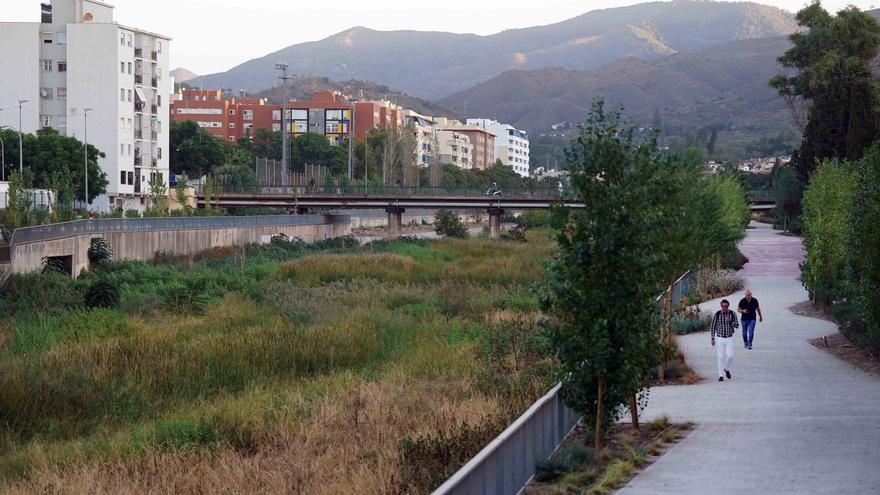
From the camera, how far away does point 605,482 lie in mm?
14414

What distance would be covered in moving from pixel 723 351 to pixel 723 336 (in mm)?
349

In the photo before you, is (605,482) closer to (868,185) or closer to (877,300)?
(877,300)

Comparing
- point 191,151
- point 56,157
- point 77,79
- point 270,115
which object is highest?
point 270,115

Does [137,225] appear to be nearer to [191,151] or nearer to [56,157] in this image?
[56,157]

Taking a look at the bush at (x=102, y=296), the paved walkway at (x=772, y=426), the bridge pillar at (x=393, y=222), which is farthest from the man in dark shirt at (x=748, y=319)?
the bridge pillar at (x=393, y=222)

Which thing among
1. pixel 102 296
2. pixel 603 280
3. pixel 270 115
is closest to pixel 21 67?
pixel 102 296

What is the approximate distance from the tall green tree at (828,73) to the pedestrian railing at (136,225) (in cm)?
3340

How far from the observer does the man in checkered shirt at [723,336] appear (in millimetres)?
23594

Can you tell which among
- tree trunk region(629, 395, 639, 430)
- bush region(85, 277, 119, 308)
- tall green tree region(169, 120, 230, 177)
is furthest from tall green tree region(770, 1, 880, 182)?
tall green tree region(169, 120, 230, 177)

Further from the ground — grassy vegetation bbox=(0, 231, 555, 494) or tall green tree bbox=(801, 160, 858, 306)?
tall green tree bbox=(801, 160, 858, 306)

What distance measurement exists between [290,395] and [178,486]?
6922mm

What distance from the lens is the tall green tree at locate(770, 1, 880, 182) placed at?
67.4 m

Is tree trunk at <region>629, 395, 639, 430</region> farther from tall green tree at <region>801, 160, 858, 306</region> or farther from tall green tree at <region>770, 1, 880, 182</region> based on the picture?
tall green tree at <region>770, 1, 880, 182</region>

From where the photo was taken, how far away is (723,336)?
23750mm
